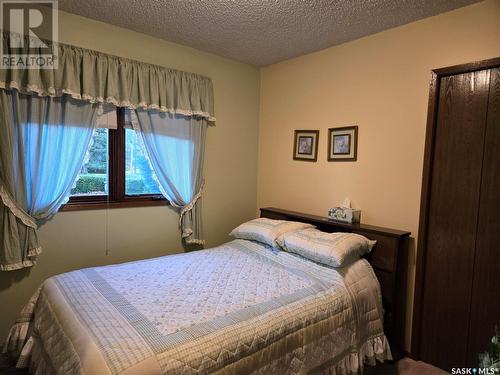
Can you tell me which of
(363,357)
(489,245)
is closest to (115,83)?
(363,357)

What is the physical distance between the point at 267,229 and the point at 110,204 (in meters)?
1.39

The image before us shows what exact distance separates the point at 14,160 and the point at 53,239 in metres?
0.66

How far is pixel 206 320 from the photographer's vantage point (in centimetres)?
150

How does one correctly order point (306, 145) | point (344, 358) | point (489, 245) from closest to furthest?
1. point (344, 358)
2. point (489, 245)
3. point (306, 145)

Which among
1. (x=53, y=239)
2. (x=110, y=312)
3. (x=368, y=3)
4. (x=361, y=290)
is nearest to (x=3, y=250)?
(x=53, y=239)

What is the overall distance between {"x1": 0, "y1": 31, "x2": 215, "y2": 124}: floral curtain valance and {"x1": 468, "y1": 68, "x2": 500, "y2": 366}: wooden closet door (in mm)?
2291

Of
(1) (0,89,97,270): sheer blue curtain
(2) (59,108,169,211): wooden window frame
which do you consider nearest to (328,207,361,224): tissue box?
(2) (59,108,169,211): wooden window frame

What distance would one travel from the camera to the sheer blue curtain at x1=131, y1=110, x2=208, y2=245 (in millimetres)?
2755

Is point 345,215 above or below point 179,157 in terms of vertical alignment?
below

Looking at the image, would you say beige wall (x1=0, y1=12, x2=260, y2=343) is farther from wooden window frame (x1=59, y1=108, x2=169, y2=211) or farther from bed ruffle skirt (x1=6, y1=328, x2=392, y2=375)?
bed ruffle skirt (x1=6, y1=328, x2=392, y2=375)

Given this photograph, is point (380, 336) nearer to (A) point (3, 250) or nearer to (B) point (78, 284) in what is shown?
(B) point (78, 284)

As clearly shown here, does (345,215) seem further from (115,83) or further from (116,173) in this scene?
(115,83)

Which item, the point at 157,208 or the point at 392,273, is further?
the point at 157,208

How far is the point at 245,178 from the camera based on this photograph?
11.7ft
